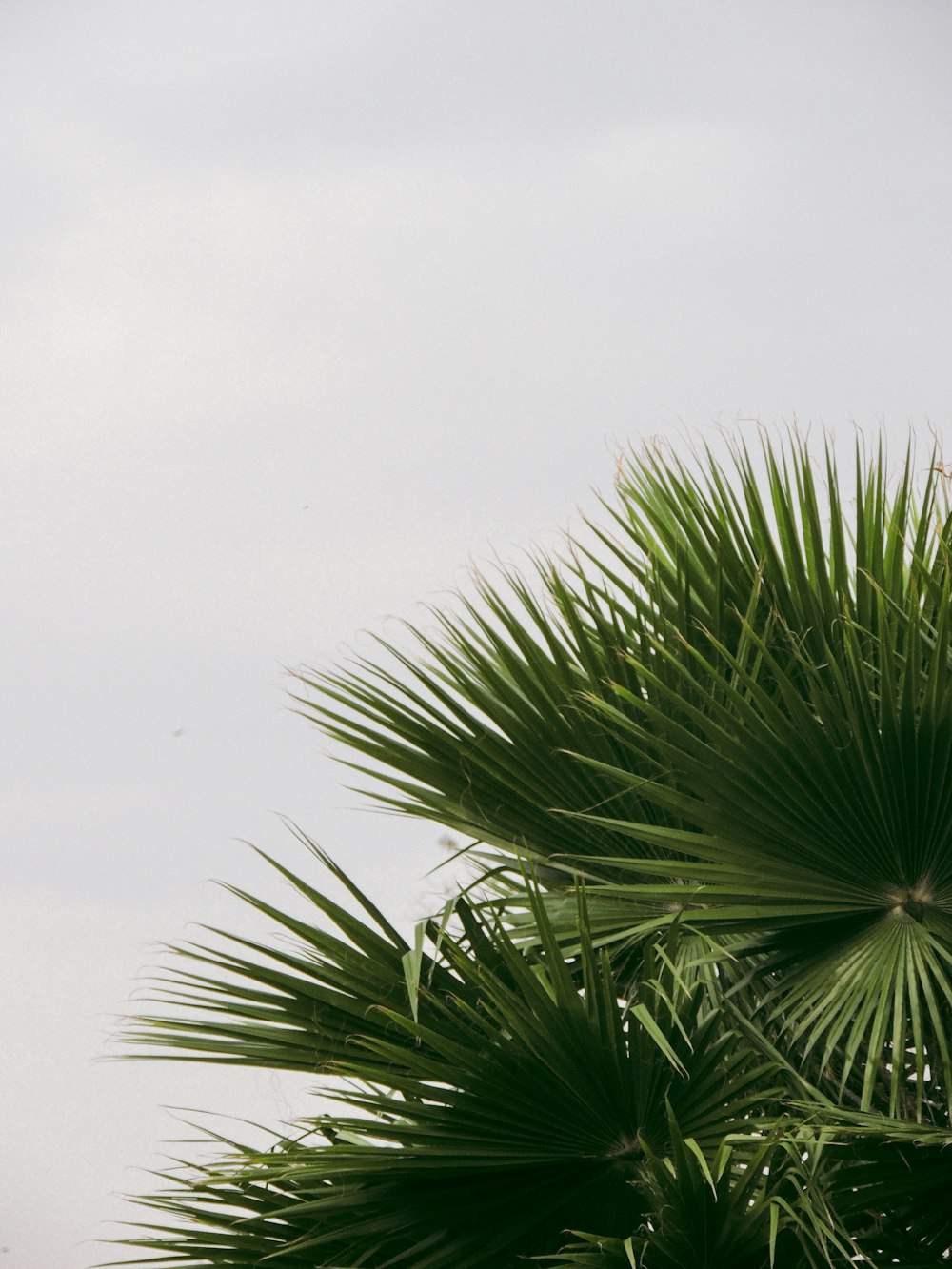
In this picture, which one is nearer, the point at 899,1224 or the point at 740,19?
the point at 899,1224

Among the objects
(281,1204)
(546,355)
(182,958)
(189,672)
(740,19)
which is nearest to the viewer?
(281,1204)

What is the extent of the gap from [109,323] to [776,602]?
425 inches

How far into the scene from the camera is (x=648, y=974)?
2141 millimetres

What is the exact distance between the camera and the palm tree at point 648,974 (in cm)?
205

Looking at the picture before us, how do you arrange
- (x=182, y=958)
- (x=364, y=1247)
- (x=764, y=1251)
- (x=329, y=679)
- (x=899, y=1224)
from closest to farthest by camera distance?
(x=764, y=1251)
(x=899, y=1224)
(x=364, y=1247)
(x=182, y=958)
(x=329, y=679)

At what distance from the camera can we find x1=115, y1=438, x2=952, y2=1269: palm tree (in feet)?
6.72

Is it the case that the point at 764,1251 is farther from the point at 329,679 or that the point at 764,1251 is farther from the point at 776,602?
the point at 329,679

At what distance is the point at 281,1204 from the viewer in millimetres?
2404

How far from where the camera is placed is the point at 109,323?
40.1ft

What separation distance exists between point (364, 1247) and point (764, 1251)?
2.31 feet

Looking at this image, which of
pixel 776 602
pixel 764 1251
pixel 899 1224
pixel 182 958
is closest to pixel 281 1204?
pixel 182 958

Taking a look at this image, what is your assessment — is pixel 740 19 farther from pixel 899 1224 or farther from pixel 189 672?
pixel 899 1224

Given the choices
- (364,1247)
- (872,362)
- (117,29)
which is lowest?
(364,1247)

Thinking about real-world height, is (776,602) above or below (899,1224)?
above
